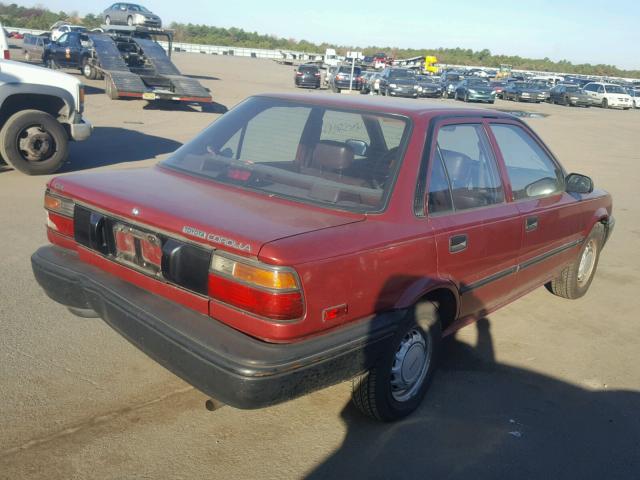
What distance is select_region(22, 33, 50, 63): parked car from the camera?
2826cm

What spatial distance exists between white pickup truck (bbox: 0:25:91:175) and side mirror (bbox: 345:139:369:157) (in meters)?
6.44

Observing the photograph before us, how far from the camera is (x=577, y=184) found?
481cm

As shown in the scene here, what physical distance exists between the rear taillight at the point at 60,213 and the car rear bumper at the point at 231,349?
1.44 feet

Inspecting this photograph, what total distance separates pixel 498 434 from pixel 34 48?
30268 mm

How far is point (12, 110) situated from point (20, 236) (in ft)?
12.4

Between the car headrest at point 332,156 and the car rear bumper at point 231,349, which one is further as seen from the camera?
the car headrest at point 332,156

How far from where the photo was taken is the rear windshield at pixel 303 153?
11.2ft

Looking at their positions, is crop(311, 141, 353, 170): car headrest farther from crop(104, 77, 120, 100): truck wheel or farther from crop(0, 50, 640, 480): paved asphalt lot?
crop(104, 77, 120, 100): truck wheel

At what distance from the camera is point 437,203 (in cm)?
351

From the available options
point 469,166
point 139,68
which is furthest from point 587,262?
point 139,68

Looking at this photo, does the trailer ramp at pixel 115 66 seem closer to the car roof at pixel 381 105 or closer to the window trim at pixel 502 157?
the car roof at pixel 381 105

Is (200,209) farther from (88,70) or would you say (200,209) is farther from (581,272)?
(88,70)

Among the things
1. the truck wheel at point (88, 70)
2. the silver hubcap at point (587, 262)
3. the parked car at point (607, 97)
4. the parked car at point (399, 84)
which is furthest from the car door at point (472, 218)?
the parked car at point (607, 97)

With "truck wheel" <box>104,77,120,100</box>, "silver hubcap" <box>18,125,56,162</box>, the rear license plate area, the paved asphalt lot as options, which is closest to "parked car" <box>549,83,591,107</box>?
"truck wheel" <box>104,77,120,100</box>
